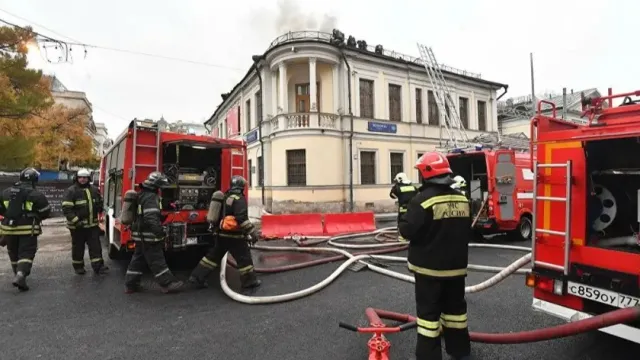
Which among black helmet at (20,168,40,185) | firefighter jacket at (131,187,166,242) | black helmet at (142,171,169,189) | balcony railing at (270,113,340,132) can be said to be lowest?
firefighter jacket at (131,187,166,242)

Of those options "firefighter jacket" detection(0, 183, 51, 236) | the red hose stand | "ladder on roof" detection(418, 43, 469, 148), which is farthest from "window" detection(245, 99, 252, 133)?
the red hose stand

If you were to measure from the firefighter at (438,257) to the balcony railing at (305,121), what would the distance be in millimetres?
14089

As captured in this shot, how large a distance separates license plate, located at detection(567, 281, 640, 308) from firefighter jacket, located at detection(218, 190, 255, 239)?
3.68 meters

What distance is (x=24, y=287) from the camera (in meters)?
5.17

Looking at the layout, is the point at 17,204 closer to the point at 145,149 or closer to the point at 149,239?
the point at 145,149

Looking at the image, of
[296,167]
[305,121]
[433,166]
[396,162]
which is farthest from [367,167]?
[433,166]

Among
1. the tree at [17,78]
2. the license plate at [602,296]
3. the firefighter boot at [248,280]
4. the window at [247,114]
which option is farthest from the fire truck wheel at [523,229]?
the tree at [17,78]

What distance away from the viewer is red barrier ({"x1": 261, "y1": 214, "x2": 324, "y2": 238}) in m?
10.0

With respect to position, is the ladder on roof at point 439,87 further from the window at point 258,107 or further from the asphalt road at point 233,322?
the asphalt road at point 233,322

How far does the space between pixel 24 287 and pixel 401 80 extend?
1832 cm

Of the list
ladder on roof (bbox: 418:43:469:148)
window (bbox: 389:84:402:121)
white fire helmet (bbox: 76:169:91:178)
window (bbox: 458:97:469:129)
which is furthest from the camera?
window (bbox: 458:97:469:129)

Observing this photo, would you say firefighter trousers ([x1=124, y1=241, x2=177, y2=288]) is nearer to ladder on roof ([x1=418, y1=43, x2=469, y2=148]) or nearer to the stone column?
the stone column

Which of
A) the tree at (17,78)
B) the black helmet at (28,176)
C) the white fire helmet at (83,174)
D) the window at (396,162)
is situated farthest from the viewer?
the window at (396,162)

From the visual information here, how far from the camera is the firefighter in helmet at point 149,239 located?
15.9ft
